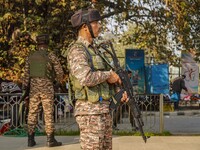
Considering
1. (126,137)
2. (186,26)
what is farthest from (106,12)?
(126,137)

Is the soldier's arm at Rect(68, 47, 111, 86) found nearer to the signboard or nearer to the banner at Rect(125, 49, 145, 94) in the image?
the banner at Rect(125, 49, 145, 94)

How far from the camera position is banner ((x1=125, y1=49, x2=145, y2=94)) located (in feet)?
50.0

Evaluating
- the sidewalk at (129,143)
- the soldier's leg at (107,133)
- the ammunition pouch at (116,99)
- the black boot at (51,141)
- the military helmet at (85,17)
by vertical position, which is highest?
the military helmet at (85,17)

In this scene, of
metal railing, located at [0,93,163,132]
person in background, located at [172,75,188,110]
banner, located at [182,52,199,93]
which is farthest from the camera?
banner, located at [182,52,199,93]

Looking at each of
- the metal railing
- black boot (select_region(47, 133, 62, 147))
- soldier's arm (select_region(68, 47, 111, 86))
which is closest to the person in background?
the metal railing

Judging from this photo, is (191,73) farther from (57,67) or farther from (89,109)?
(89,109)

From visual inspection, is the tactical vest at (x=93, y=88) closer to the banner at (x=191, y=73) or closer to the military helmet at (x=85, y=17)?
the military helmet at (x=85, y=17)

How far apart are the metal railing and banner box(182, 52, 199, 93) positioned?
8209 millimetres

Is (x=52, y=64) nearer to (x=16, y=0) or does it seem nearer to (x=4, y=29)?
(x=16, y=0)

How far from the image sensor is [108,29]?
13.8 meters

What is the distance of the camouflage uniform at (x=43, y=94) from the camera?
19.5ft

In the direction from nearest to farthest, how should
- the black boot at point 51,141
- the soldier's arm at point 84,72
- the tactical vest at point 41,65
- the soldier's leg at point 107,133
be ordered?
the soldier's arm at point 84,72 → the soldier's leg at point 107,133 → the tactical vest at point 41,65 → the black boot at point 51,141

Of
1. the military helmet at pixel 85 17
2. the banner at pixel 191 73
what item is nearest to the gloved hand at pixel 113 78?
the military helmet at pixel 85 17

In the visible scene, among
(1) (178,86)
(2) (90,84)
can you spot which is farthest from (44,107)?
(1) (178,86)
